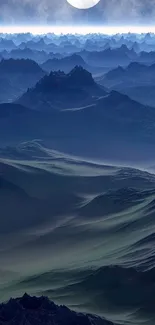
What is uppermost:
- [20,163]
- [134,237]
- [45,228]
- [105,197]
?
[20,163]

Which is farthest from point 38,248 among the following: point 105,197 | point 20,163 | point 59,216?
point 20,163

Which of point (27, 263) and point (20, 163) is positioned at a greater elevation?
point (20, 163)

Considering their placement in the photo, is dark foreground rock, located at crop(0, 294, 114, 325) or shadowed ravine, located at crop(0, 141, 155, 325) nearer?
dark foreground rock, located at crop(0, 294, 114, 325)

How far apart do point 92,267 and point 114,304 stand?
12.0 m

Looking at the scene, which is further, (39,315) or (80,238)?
(80,238)

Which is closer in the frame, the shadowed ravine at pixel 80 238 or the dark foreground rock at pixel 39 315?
the dark foreground rock at pixel 39 315

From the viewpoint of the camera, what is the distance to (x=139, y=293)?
8238 cm

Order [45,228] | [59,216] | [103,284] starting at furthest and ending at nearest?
[59,216] → [45,228] → [103,284]

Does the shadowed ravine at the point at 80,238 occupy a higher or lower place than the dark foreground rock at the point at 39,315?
higher

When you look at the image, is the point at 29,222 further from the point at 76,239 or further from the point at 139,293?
the point at 139,293

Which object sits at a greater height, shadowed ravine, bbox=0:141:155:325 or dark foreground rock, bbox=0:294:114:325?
shadowed ravine, bbox=0:141:155:325

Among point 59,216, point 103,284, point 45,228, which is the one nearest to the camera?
point 103,284

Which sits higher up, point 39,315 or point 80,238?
point 80,238

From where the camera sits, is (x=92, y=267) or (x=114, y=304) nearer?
(x=114, y=304)
